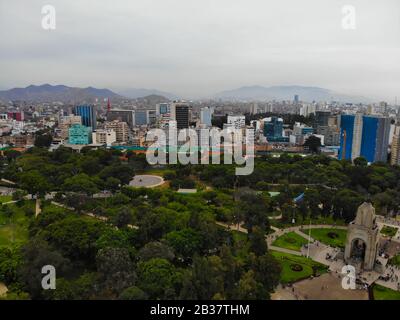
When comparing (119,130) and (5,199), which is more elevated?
(119,130)

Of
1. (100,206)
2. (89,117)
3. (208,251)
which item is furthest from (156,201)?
(89,117)

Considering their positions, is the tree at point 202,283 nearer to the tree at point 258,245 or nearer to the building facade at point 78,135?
the tree at point 258,245

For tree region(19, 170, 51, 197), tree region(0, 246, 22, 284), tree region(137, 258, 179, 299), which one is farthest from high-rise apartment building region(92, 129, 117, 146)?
tree region(137, 258, 179, 299)

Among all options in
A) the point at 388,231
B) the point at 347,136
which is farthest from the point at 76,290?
the point at 347,136

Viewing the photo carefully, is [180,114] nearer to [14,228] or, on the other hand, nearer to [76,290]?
[14,228]

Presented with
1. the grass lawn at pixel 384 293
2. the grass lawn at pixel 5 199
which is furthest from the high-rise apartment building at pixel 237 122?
the grass lawn at pixel 384 293

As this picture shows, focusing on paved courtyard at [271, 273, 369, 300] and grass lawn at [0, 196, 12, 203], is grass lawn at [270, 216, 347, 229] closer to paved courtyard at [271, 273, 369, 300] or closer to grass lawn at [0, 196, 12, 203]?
paved courtyard at [271, 273, 369, 300]

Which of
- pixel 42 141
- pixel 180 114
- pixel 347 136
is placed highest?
pixel 180 114
